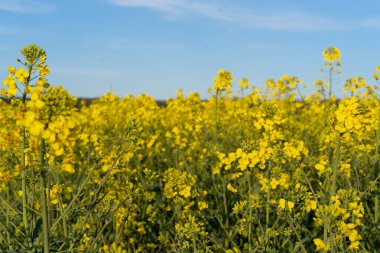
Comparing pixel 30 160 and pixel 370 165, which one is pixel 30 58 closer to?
pixel 30 160

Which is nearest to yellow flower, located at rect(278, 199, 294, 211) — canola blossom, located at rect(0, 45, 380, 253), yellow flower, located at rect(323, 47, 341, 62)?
canola blossom, located at rect(0, 45, 380, 253)

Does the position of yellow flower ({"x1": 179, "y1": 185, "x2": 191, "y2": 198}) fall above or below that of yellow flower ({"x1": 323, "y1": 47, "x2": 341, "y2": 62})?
below

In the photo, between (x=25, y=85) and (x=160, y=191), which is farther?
(x=160, y=191)

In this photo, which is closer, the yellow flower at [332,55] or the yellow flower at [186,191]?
the yellow flower at [186,191]

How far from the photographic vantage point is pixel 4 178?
7.48 ft

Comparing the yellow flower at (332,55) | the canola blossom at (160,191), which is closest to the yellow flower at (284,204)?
the canola blossom at (160,191)

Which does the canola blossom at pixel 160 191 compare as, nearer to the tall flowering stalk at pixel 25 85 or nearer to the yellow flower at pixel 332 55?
the tall flowering stalk at pixel 25 85

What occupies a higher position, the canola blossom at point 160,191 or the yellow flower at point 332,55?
the yellow flower at point 332,55

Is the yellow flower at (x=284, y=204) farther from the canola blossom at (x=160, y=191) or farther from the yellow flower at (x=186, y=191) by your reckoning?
the yellow flower at (x=186, y=191)

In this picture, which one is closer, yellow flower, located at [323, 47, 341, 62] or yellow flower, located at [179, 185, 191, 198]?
yellow flower, located at [179, 185, 191, 198]

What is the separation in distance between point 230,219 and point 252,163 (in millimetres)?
1677

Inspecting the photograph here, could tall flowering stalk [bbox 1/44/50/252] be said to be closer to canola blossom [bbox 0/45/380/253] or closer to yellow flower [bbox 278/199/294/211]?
canola blossom [bbox 0/45/380/253]

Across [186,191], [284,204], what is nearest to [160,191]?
[186,191]

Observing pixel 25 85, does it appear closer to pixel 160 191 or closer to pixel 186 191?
pixel 186 191
